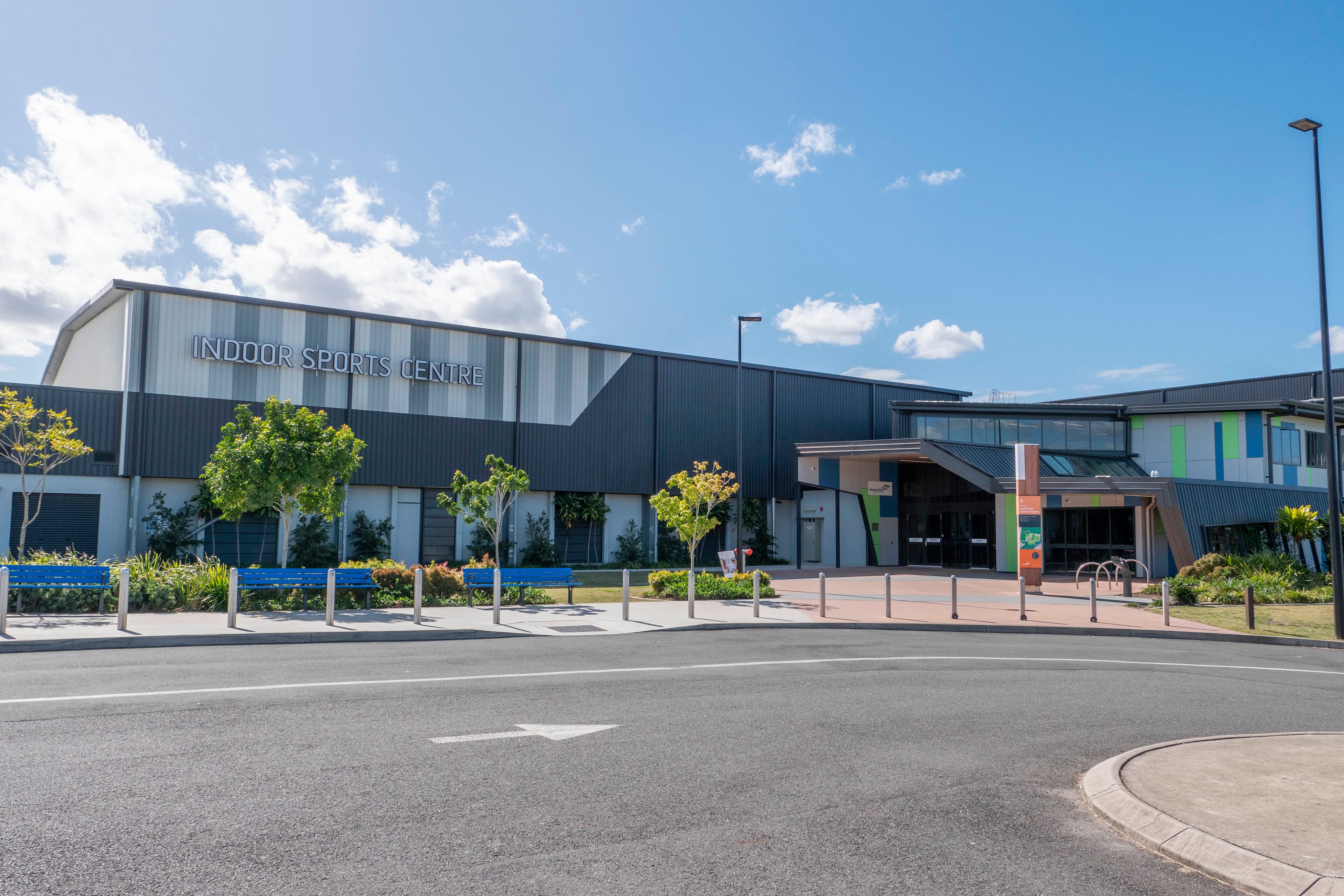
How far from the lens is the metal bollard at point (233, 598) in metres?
14.5

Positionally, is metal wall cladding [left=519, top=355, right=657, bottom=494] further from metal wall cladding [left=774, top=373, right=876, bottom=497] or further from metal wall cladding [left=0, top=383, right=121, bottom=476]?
metal wall cladding [left=0, top=383, right=121, bottom=476]

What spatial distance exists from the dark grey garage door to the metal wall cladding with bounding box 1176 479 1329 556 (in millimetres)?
34004

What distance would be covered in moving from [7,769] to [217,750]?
1.26 m

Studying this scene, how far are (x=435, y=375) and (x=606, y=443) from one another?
7436 millimetres

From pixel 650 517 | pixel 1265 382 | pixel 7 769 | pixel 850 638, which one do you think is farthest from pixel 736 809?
pixel 1265 382

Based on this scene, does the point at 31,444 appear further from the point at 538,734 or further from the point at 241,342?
the point at 538,734

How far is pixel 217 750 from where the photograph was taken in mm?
6605

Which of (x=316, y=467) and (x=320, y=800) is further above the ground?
(x=316, y=467)

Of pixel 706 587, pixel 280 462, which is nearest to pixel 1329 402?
pixel 706 587

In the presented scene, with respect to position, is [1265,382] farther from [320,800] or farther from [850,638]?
[320,800]

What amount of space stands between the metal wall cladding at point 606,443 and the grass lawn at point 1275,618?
20715mm

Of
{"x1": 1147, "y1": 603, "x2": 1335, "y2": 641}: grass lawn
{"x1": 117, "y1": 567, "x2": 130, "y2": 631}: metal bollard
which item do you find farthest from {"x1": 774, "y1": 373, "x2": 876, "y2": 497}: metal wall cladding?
{"x1": 117, "y1": 567, "x2": 130, "y2": 631}: metal bollard

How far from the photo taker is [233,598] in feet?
47.9

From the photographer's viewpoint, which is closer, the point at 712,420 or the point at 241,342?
the point at 241,342
